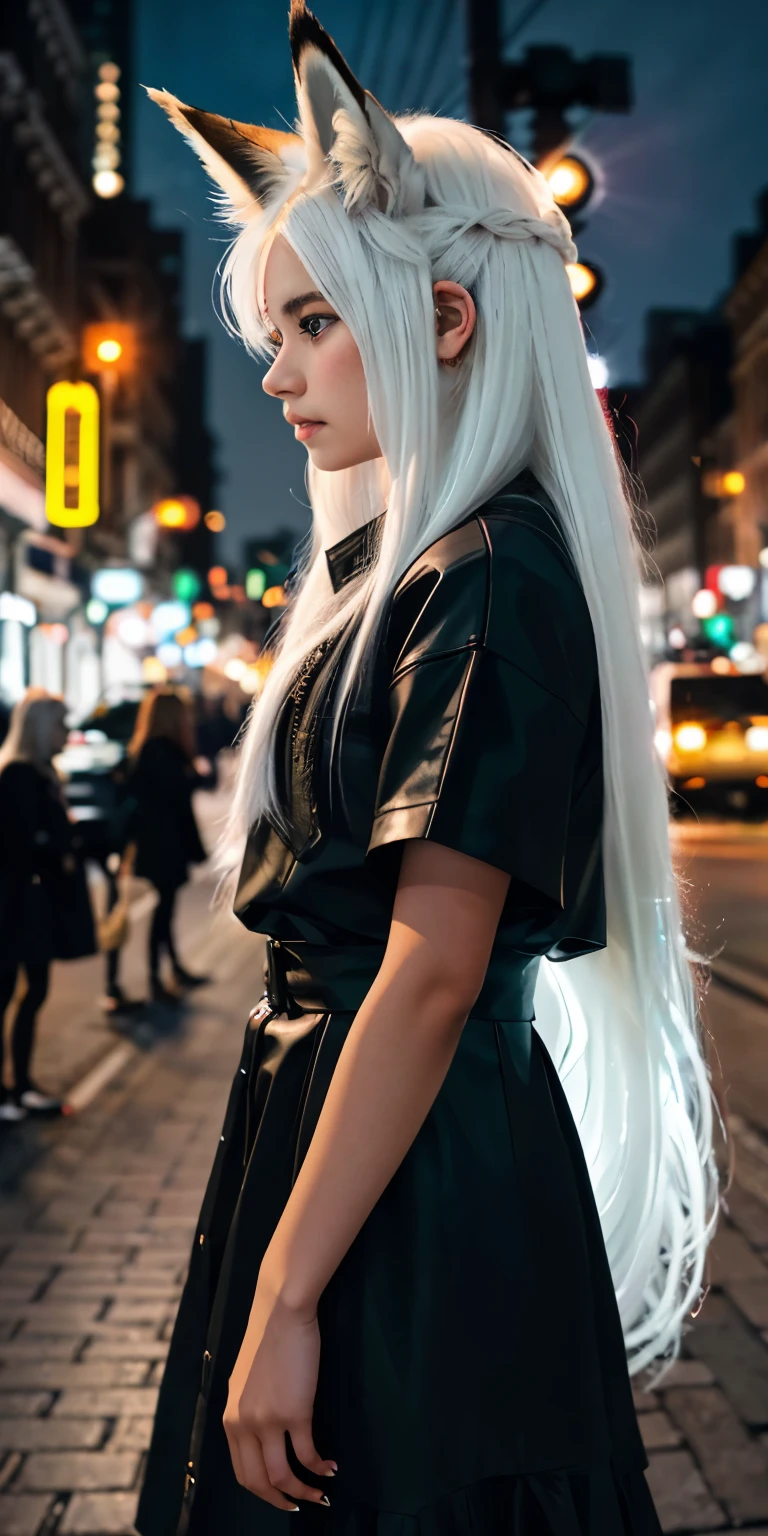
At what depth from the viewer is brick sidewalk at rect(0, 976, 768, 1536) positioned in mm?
2838

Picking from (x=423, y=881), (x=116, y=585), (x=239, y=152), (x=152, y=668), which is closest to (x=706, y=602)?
(x=116, y=585)

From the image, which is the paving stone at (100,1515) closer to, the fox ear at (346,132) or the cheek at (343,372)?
the cheek at (343,372)

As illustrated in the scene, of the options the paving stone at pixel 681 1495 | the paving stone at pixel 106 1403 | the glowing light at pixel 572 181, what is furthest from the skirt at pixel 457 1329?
the glowing light at pixel 572 181

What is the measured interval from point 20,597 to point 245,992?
65.5 ft

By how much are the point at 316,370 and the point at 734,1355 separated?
302 cm

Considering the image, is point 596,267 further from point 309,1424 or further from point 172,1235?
point 309,1424

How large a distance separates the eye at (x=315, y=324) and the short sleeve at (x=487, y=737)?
350mm

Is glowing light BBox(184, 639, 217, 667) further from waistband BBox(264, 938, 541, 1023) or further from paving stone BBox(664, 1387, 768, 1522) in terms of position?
waistband BBox(264, 938, 541, 1023)

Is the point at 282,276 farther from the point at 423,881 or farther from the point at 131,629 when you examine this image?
the point at 131,629

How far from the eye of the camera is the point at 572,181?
7.53m

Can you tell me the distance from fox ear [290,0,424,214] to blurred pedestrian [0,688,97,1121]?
16.1 ft

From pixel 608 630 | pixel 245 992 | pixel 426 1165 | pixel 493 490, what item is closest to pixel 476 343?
pixel 493 490

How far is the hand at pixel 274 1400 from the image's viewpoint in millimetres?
1139

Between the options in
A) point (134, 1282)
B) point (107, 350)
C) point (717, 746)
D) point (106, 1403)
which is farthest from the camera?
point (107, 350)
